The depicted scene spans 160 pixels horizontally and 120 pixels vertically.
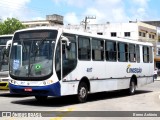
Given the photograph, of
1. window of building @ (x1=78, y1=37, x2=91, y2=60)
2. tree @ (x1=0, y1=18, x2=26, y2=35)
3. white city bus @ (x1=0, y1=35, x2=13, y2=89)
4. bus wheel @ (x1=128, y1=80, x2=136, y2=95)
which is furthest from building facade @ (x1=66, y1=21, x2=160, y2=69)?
window of building @ (x1=78, y1=37, x2=91, y2=60)

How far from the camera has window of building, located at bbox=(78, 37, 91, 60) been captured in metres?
17.6

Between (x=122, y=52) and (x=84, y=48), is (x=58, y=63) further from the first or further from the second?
(x=122, y=52)

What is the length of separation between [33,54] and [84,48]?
269cm

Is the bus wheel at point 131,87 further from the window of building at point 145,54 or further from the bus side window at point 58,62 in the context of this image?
the bus side window at point 58,62

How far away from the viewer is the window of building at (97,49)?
62.1 ft

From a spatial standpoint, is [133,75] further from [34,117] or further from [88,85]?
[34,117]

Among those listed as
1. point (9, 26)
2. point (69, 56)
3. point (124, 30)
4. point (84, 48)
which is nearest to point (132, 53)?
point (84, 48)

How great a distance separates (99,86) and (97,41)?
6.83 ft

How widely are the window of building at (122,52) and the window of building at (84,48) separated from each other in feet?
12.5

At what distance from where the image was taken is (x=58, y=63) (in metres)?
16.0

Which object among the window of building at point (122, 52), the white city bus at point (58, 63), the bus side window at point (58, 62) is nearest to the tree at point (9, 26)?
the window of building at point (122, 52)

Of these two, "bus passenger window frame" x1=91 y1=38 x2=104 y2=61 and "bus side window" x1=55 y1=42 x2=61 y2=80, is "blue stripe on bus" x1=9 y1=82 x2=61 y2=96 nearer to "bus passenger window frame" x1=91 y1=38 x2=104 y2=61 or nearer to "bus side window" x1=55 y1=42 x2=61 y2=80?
"bus side window" x1=55 y1=42 x2=61 y2=80

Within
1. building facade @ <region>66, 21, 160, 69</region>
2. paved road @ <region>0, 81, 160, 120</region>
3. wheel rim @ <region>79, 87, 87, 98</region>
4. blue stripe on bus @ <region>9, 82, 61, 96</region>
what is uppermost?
building facade @ <region>66, 21, 160, 69</region>

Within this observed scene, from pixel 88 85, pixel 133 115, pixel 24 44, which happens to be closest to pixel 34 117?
pixel 133 115
